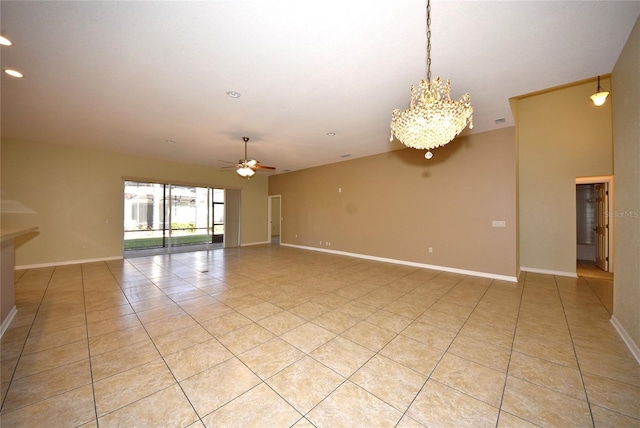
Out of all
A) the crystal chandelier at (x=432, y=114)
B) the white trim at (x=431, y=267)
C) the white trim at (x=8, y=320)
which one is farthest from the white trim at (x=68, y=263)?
the crystal chandelier at (x=432, y=114)

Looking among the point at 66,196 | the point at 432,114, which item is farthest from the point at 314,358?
the point at 66,196

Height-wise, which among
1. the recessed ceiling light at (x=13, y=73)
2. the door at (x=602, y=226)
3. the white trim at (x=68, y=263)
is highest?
the recessed ceiling light at (x=13, y=73)

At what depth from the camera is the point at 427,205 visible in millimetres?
5543

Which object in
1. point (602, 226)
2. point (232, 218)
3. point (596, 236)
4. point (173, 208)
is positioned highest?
point (173, 208)

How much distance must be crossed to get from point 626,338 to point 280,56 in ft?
15.2

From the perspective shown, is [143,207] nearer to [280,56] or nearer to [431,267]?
[280,56]

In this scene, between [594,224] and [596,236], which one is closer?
[596,236]

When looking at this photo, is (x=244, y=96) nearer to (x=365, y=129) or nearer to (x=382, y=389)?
(x=365, y=129)

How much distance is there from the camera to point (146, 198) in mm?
8406

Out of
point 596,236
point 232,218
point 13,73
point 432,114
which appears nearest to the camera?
point 432,114

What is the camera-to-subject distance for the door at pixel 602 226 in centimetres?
535

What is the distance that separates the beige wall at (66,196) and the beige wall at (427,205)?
5487 millimetres

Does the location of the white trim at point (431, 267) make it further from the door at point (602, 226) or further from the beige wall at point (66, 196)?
the beige wall at point (66, 196)

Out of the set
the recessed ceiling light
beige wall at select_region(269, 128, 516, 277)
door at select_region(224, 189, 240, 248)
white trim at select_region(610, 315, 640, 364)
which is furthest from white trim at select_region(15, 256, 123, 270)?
white trim at select_region(610, 315, 640, 364)
